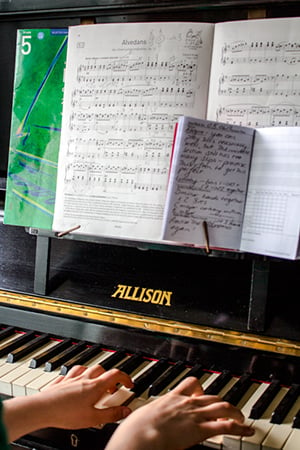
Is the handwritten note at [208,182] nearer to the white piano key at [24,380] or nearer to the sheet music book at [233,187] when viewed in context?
the sheet music book at [233,187]

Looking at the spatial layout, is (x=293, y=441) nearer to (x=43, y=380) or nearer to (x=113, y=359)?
(x=113, y=359)

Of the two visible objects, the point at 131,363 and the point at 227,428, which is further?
the point at 131,363

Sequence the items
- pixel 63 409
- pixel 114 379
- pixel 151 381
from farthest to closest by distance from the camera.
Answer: pixel 151 381
pixel 114 379
pixel 63 409

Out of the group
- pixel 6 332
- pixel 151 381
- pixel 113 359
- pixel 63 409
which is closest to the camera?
pixel 63 409

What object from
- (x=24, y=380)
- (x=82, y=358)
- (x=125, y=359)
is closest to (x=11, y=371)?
(x=24, y=380)

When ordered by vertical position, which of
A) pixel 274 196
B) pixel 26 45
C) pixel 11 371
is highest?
pixel 26 45

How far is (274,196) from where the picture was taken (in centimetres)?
151

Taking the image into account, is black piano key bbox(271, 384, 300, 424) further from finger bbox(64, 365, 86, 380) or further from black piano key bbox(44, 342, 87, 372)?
black piano key bbox(44, 342, 87, 372)

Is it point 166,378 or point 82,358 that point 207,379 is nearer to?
point 166,378

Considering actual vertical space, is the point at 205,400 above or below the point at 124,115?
below

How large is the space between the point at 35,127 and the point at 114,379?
0.87 metres

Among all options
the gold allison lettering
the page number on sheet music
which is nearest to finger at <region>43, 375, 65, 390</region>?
the gold allison lettering

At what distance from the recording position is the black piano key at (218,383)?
1.50 meters

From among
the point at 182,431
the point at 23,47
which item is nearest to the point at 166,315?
the point at 182,431
